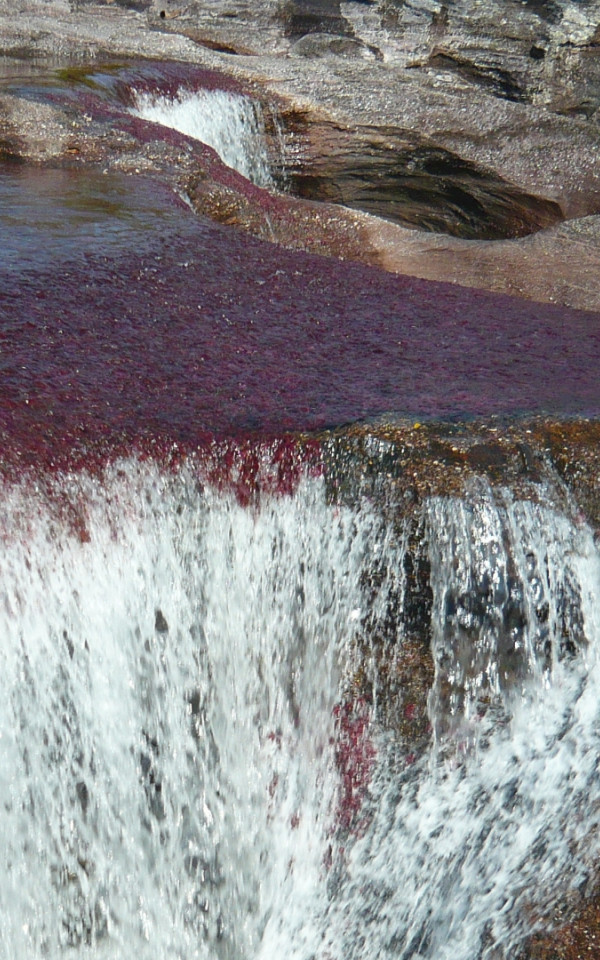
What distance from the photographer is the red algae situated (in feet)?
8.25

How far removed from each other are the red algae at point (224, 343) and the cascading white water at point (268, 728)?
0.70 ft

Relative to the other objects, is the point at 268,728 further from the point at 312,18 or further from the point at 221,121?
the point at 312,18

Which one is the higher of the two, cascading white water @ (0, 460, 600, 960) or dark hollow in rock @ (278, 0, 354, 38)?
dark hollow in rock @ (278, 0, 354, 38)

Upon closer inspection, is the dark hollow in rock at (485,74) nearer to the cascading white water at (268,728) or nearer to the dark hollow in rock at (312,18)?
the dark hollow in rock at (312,18)

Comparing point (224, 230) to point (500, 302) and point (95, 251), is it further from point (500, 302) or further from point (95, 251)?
point (500, 302)

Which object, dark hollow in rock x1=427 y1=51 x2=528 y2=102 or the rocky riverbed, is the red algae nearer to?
the rocky riverbed

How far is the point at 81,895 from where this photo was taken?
2645mm

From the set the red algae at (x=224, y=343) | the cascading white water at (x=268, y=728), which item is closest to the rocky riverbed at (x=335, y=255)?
the red algae at (x=224, y=343)

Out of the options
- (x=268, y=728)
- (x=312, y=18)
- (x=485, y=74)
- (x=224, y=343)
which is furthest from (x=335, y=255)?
(x=312, y=18)

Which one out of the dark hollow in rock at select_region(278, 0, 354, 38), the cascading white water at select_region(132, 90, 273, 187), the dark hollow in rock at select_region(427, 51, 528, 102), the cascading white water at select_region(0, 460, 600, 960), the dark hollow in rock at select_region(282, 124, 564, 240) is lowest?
the cascading white water at select_region(0, 460, 600, 960)

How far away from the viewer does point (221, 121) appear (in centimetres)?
632

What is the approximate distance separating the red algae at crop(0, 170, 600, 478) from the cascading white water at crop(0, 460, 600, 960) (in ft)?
0.70

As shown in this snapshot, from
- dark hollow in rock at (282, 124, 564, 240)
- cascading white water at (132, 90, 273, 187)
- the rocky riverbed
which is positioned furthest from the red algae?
dark hollow in rock at (282, 124, 564, 240)

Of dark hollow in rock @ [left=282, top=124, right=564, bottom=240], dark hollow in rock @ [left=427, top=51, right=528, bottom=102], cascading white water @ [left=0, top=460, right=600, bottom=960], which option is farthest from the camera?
dark hollow in rock @ [left=427, top=51, right=528, bottom=102]
